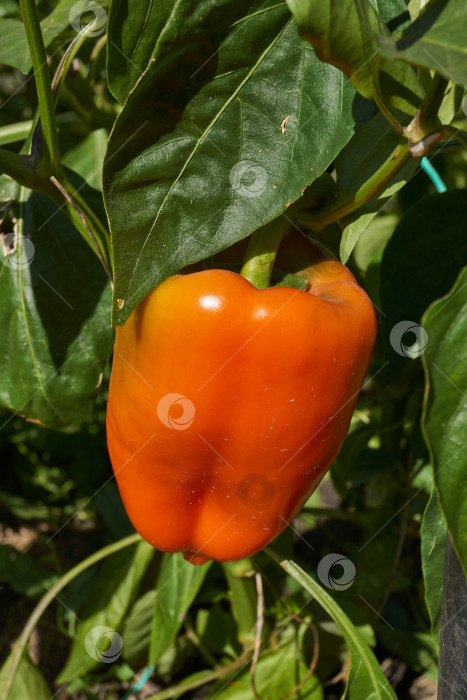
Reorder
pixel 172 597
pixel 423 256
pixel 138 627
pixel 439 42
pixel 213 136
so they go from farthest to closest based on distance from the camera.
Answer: pixel 138 627
pixel 172 597
pixel 423 256
pixel 213 136
pixel 439 42

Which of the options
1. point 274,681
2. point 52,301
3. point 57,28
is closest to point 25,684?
point 274,681

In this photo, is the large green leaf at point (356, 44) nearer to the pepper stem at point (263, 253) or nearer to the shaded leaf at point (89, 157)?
the pepper stem at point (263, 253)

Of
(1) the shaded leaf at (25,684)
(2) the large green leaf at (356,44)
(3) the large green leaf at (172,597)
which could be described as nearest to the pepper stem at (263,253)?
(2) the large green leaf at (356,44)

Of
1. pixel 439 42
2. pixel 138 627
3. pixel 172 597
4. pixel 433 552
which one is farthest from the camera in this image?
pixel 138 627

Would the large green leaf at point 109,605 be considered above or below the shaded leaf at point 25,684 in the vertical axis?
below

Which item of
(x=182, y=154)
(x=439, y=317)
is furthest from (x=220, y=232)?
(x=439, y=317)

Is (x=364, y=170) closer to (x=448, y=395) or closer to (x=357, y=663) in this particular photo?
(x=448, y=395)

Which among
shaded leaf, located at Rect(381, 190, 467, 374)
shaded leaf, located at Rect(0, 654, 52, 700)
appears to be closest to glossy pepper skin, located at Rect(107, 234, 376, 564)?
shaded leaf, located at Rect(381, 190, 467, 374)
